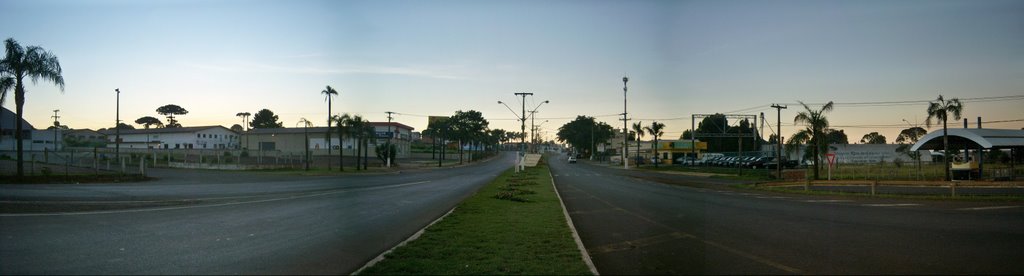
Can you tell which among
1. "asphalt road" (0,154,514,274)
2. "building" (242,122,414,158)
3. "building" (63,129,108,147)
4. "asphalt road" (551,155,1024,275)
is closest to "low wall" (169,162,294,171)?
"building" (242,122,414,158)

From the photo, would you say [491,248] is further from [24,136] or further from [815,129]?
[24,136]

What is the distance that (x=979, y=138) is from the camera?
106ft

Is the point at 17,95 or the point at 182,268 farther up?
the point at 17,95

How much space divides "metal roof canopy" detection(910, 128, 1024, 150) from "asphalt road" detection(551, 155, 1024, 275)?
58.6 ft

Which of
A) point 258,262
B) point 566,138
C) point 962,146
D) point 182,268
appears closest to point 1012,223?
point 258,262

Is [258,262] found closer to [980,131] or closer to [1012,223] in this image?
[1012,223]

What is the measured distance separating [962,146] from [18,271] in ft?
155

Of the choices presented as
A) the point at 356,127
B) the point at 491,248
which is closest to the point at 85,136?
the point at 356,127

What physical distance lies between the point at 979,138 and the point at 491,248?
114 feet

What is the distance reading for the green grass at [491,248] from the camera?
7824mm

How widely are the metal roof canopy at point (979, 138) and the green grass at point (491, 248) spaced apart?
30.2m

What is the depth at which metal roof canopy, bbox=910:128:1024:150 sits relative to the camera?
3244cm

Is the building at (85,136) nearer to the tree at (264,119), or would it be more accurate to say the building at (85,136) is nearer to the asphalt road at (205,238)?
the tree at (264,119)

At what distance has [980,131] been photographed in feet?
117
